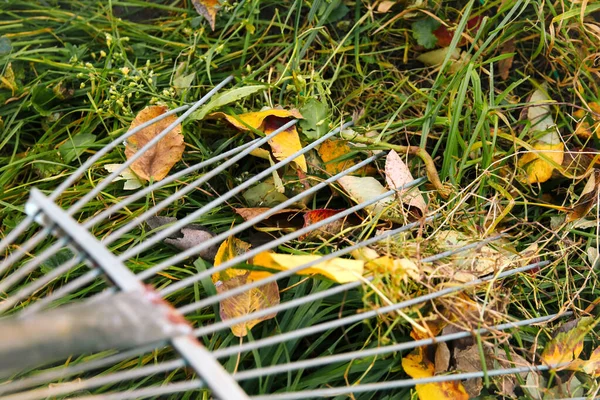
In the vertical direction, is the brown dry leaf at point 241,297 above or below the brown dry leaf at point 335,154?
below

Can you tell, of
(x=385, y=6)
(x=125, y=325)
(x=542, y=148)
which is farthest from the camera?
(x=385, y=6)

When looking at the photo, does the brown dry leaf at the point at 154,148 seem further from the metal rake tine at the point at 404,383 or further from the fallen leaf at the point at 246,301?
the metal rake tine at the point at 404,383

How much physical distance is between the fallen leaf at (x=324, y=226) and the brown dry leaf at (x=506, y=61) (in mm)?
679

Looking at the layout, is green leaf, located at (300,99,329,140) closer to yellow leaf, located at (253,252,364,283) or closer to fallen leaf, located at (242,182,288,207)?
fallen leaf, located at (242,182,288,207)

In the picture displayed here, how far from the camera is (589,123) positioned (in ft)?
4.69

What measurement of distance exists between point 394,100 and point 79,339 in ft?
3.53

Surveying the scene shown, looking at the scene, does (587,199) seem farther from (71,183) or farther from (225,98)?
(71,183)

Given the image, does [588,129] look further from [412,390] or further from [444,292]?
[412,390]

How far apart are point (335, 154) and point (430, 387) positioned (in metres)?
0.58

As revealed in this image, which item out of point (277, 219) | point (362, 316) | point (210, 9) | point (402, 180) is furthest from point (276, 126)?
point (362, 316)

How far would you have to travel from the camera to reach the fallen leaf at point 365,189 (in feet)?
4.19

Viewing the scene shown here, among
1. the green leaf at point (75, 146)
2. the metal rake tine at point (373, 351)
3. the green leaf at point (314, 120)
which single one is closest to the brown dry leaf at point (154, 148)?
the green leaf at point (75, 146)

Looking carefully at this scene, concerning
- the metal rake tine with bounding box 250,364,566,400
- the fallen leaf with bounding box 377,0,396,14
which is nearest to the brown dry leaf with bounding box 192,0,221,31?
the fallen leaf with bounding box 377,0,396,14

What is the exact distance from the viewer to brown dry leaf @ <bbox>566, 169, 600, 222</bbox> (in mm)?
1302
